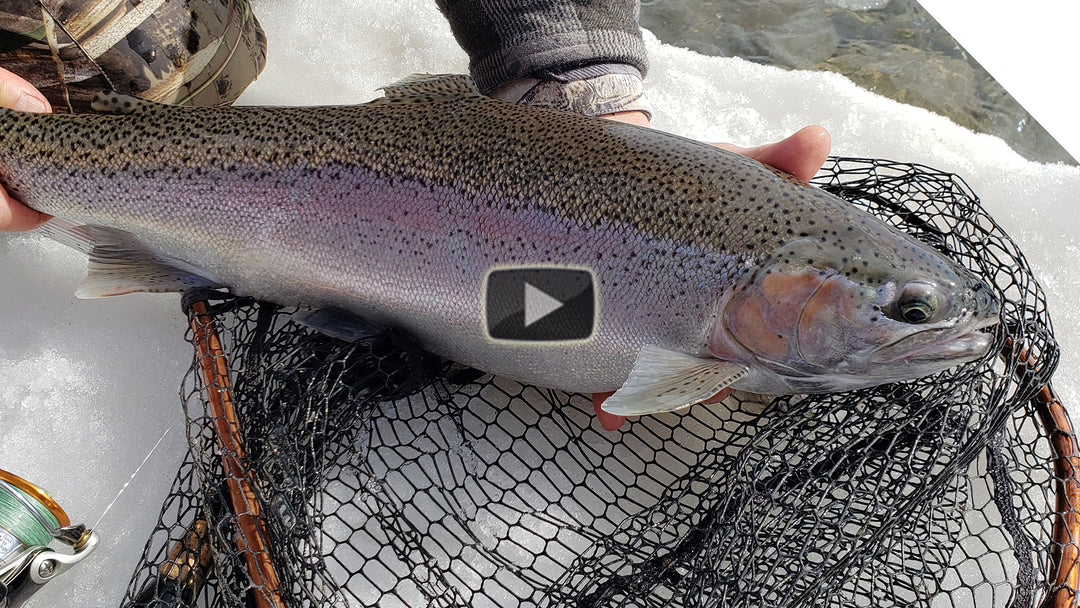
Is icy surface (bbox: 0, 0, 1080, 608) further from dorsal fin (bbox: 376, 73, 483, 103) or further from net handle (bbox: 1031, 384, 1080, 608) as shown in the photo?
dorsal fin (bbox: 376, 73, 483, 103)

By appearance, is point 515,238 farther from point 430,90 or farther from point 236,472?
point 236,472

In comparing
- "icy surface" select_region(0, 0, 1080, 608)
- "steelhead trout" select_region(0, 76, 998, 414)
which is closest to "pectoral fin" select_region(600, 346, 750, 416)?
"steelhead trout" select_region(0, 76, 998, 414)

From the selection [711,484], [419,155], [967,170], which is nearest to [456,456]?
[711,484]

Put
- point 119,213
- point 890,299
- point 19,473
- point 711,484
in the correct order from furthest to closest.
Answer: point 19,473, point 119,213, point 711,484, point 890,299

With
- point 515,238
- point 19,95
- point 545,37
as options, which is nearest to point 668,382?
point 515,238

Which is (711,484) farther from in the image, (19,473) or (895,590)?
(19,473)

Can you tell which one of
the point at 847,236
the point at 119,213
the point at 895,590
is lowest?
the point at 895,590
